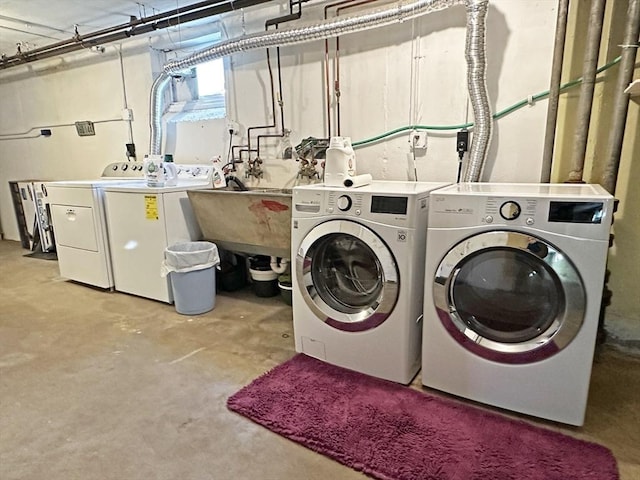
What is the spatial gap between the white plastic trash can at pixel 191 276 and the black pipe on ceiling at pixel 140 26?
166cm

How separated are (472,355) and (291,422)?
77 centimetres

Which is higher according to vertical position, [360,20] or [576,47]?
[360,20]

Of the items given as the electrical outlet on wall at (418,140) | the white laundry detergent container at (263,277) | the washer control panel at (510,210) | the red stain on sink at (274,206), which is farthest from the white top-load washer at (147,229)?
the washer control panel at (510,210)

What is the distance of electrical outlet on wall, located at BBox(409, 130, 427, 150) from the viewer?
240cm

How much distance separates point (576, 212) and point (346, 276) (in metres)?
1.02

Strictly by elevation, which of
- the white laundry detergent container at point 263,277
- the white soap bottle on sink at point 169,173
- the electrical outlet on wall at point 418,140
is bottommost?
the white laundry detergent container at point 263,277

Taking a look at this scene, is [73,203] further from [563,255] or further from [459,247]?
[563,255]

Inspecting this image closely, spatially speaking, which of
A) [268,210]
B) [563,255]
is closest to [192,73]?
[268,210]

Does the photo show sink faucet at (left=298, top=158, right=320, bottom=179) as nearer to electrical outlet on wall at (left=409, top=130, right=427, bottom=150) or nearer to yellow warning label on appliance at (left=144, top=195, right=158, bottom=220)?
electrical outlet on wall at (left=409, top=130, right=427, bottom=150)

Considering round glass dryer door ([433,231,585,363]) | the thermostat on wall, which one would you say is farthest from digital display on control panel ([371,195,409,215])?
the thermostat on wall

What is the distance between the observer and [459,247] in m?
1.53

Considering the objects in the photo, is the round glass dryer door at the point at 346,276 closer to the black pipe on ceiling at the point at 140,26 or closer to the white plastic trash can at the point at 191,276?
the white plastic trash can at the point at 191,276

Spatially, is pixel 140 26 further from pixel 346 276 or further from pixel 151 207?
pixel 346 276

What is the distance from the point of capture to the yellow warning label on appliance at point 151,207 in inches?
105
